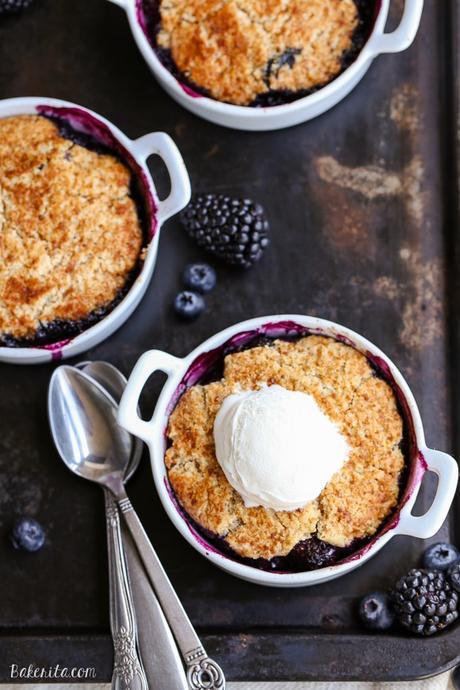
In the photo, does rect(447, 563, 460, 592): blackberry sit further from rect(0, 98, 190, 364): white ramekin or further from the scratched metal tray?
rect(0, 98, 190, 364): white ramekin

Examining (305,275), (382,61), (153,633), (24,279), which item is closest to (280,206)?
(305,275)

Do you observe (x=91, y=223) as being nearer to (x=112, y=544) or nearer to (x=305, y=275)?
(x=305, y=275)

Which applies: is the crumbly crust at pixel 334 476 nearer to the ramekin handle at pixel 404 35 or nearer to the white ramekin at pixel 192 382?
the white ramekin at pixel 192 382

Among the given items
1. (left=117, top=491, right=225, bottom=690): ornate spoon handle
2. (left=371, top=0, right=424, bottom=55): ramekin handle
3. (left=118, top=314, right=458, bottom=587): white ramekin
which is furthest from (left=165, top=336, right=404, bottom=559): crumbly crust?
(left=371, top=0, right=424, bottom=55): ramekin handle

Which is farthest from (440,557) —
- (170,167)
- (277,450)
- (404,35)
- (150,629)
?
(404,35)

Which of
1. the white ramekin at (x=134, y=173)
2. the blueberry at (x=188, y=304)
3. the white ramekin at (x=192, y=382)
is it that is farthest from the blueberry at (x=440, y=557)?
the white ramekin at (x=134, y=173)

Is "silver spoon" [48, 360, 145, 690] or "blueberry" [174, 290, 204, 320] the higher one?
"blueberry" [174, 290, 204, 320]
